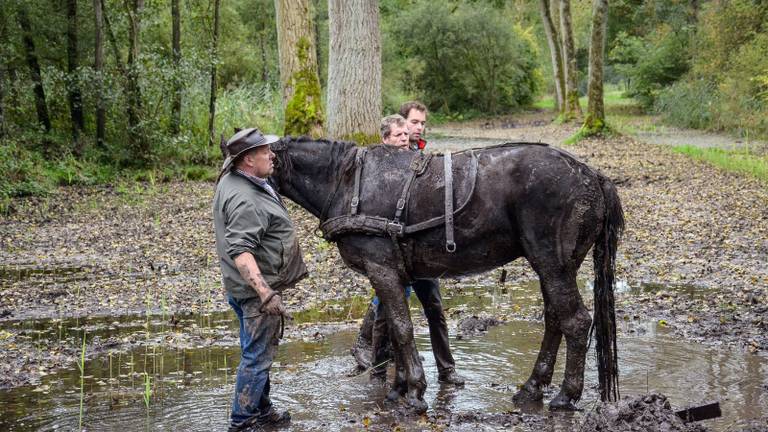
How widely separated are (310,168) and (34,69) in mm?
19312

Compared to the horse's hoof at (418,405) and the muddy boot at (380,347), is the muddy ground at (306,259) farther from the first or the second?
the horse's hoof at (418,405)

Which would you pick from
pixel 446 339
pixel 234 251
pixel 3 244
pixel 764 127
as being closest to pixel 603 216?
pixel 446 339

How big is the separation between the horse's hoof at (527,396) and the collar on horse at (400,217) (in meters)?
1.26

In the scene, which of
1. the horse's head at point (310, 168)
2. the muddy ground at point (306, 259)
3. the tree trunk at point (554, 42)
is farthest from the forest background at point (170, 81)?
the horse's head at point (310, 168)

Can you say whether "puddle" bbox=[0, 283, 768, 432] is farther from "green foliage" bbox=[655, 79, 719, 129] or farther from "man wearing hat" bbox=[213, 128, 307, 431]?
"green foliage" bbox=[655, 79, 719, 129]

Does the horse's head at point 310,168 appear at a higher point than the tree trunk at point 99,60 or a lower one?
lower

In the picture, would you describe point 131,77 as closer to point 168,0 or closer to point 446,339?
point 168,0

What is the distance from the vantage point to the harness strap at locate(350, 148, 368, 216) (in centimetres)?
609

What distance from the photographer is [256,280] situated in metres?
5.16

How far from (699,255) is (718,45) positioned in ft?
83.2

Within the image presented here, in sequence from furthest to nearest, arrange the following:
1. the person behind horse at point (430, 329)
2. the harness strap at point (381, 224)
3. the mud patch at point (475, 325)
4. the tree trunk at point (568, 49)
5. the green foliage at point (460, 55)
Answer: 1. the green foliage at point (460, 55)
2. the tree trunk at point (568, 49)
3. the mud patch at point (475, 325)
4. the person behind horse at point (430, 329)
5. the harness strap at point (381, 224)

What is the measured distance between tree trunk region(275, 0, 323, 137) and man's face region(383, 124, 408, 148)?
10.8 metres

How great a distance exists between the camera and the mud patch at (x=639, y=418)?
5.06 m

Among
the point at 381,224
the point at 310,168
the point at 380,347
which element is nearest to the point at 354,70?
the point at 380,347
